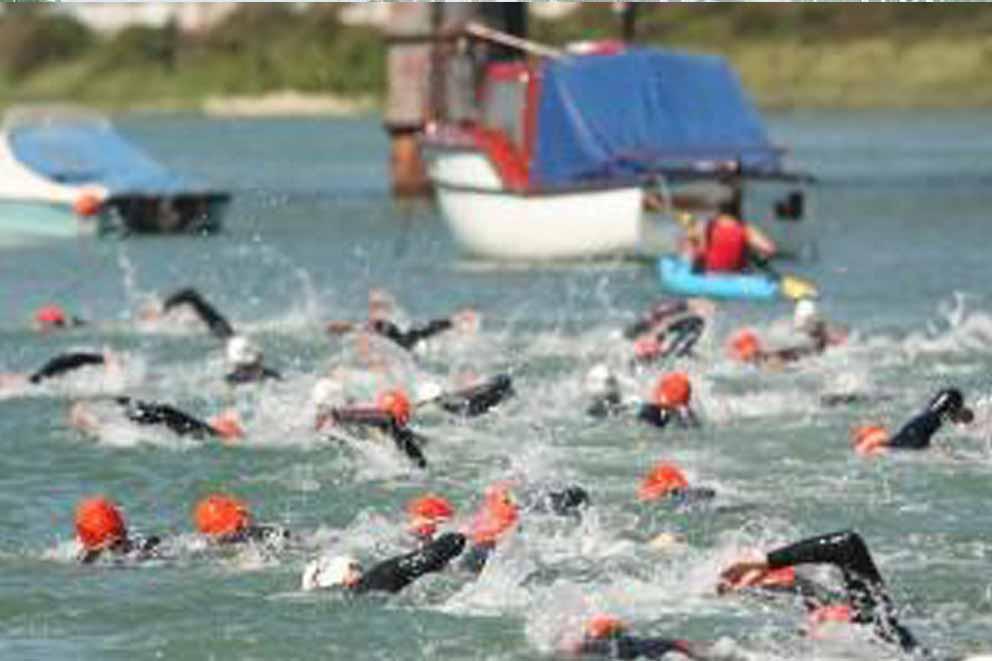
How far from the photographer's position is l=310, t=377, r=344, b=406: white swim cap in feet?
103

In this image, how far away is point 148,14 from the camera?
490 feet

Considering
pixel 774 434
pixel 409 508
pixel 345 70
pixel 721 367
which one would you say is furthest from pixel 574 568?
pixel 345 70

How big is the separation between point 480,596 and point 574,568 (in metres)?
1.26

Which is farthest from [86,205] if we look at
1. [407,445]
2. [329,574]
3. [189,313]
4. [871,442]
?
[329,574]

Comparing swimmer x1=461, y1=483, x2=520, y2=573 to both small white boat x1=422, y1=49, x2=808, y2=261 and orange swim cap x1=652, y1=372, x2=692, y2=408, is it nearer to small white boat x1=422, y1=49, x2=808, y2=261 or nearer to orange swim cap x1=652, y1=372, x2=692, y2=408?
orange swim cap x1=652, y1=372, x2=692, y2=408

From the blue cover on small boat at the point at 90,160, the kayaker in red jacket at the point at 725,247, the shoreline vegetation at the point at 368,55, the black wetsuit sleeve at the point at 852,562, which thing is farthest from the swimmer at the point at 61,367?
the shoreline vegetation at the point at 368,55

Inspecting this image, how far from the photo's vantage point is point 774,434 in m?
31.0

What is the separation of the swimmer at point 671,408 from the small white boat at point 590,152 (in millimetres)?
19421

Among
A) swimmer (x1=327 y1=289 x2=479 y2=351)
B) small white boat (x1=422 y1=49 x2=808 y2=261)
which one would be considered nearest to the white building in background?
small white boat (x1=422 y1=49 x2=808 y2=261)

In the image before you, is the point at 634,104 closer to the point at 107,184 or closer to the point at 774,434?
the point at 107,184

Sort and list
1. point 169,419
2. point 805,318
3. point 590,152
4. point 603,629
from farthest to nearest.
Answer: point 590,152 → point 805,318 → point 169,419 → point 603,629

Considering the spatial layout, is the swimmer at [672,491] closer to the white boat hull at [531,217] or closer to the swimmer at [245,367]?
the swimmer at [245,367]

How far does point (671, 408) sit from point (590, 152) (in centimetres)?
2142

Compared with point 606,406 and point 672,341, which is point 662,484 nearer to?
point 606,406
